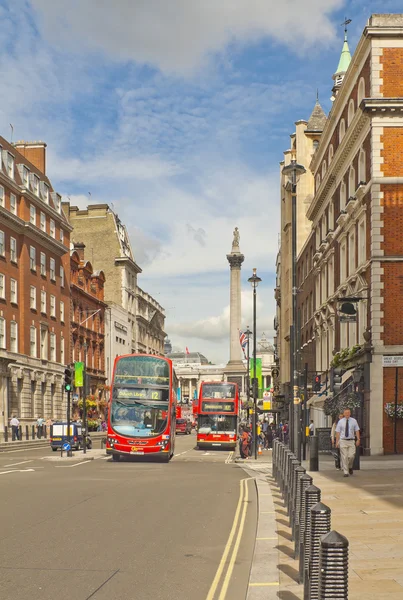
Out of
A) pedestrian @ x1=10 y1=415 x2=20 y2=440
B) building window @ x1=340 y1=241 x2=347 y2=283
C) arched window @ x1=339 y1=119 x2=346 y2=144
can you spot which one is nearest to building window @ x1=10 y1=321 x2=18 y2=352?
pedestrian @ x1=10 y1=415 x2=20 y2=440

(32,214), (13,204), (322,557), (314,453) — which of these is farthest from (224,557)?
(32,214)

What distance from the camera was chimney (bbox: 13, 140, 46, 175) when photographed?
70.0 m

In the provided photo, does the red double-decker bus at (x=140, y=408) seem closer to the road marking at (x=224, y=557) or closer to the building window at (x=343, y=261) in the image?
the building window at (x=343, y=261)

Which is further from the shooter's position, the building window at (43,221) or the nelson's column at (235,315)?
the nelson's column at (235,315)

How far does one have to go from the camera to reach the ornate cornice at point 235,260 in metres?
110

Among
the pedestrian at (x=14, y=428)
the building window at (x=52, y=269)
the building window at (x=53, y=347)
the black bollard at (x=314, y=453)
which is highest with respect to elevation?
the building window at (x=52, y=269)

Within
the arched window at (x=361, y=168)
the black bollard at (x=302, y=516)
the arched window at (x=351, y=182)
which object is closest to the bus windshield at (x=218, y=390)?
the arched window at (x=351, y=182)

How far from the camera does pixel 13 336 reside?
5712 cm

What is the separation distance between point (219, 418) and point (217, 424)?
38 cm

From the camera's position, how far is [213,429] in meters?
47.9

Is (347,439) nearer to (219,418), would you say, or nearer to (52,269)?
(219,418)

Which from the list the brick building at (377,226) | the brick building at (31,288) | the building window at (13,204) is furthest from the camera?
the building window at (13,204)

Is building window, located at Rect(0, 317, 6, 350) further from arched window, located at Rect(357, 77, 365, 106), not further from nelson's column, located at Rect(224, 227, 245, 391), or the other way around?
nelson's column, located at Rect(224, 227, 245, 391)

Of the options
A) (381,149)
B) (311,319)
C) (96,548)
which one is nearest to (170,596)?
(96,548)
